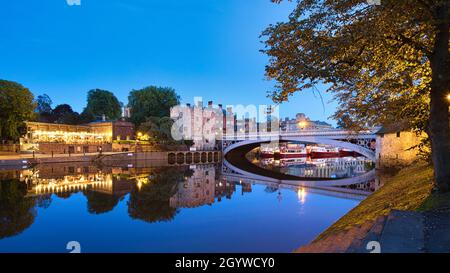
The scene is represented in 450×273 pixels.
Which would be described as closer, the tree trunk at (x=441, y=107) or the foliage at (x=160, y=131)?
the tree trunk at (x=441, y=107)

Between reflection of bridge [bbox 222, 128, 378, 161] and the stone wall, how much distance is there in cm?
224

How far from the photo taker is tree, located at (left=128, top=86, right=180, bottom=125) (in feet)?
226

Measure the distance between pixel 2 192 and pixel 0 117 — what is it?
2621cm

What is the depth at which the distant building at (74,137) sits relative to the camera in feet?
161

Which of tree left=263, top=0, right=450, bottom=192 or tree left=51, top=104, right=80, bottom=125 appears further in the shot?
tree left=51, top=104, right=80, bottom=125

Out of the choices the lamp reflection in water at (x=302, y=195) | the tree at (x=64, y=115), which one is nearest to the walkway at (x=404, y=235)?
the lamp reflection in water at (x=302, y=195)

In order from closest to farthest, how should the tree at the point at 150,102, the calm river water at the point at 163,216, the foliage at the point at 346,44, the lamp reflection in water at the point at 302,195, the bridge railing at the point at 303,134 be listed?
the foliage at the point at 346,44, the calm river water at the point at 163,216, the lamp reflection in water at the point at 302,195, the bridge railing at the point at 303,134, the tree at the point at 150,102

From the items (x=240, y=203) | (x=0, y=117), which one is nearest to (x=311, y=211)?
(x=240, y=203)

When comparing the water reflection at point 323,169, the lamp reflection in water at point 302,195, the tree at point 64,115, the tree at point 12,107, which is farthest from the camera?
the tree at point 64,115

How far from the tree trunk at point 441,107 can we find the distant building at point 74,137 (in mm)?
49004

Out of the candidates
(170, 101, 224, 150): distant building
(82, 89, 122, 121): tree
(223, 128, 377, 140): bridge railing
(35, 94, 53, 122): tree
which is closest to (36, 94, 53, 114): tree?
(35, 94, 53, 122): tree

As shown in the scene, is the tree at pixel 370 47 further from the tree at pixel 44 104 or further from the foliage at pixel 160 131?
the tree at pixel 44 104
